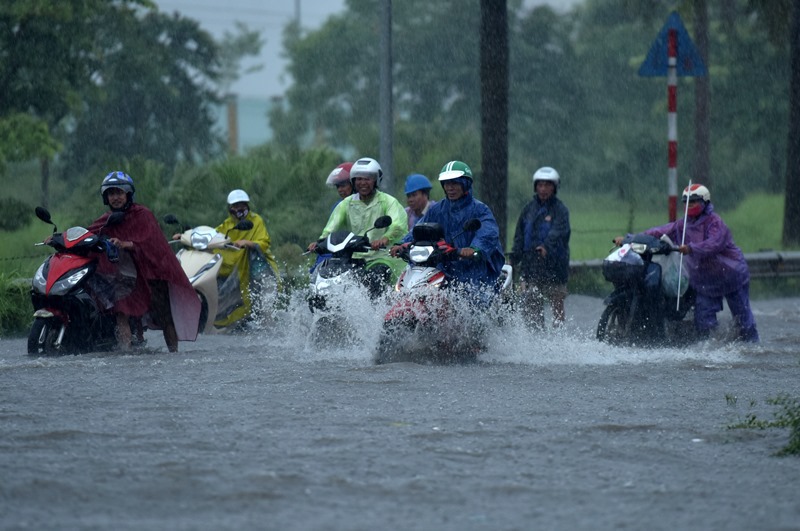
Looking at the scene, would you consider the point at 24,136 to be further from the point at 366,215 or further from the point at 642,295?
the point at 642,295

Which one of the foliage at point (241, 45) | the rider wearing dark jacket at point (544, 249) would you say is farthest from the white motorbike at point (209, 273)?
the foliage at point (241, 45)

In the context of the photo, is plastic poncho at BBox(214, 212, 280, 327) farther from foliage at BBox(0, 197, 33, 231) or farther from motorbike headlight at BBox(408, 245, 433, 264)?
foliage at BBox(0, 197, 33, 231)

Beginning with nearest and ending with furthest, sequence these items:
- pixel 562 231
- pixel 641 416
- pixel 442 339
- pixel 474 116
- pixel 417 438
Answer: pixel 417 438, pixel 641 416, pixel 442 339, pixel 562 231, pixel 474 116

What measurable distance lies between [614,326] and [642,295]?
39 centimetres

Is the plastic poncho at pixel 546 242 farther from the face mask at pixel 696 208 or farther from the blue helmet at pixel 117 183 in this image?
the blue helmet at pixel 117 183

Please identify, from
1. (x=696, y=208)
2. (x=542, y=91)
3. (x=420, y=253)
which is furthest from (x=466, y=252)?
(x=542, y=91)

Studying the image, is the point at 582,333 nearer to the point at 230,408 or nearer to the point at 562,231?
the point at 562,231

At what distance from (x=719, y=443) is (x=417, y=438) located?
1.62 meters

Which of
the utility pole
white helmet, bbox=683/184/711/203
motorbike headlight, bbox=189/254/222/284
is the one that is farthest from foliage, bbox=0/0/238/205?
white helmet, bbox=683/184/711/203

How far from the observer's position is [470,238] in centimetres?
1265

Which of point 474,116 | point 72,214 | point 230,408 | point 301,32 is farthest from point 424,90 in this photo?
point 230,408

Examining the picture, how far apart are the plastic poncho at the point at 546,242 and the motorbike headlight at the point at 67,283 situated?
4.61 m

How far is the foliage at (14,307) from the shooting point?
51.4 feet

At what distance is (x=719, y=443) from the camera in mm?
8234
